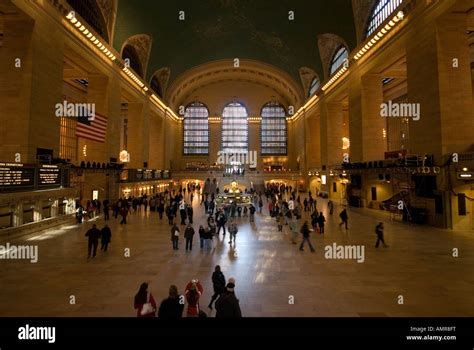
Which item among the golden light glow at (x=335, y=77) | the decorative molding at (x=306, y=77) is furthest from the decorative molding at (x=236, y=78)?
the golden light glow at (x=335, y=77)

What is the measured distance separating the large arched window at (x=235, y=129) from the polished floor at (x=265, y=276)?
1337 inches

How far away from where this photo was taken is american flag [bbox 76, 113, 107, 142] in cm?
1487

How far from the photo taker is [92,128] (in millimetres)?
15750

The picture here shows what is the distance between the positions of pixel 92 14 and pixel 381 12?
1879 cm

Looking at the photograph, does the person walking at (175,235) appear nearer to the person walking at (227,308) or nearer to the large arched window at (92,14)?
→ the person walking at (227,308)

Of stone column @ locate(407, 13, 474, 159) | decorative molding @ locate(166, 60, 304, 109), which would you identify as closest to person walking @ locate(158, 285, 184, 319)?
stone column @ locate(407, 13, 474, 159)

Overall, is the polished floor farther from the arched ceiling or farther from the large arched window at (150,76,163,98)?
the large arched window at (150,76,163,98)

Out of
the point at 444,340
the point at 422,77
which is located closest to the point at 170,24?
the point at 422,77

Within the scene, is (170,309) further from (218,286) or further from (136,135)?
(136,135)

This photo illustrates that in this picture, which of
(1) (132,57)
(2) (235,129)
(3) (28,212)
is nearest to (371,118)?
(3) (28,212)

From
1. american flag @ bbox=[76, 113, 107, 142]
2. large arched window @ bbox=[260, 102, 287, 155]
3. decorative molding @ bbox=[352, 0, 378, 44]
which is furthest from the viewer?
large arched window @ bbox=[260, 102, 287, 155]

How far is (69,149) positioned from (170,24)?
15.1m

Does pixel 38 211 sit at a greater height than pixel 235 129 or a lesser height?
lesser

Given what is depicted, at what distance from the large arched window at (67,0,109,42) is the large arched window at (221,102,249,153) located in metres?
25.7
